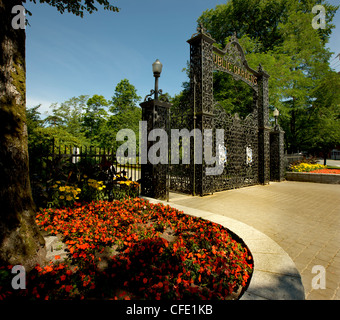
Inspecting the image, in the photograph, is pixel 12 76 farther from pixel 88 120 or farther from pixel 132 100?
pixel 132 100

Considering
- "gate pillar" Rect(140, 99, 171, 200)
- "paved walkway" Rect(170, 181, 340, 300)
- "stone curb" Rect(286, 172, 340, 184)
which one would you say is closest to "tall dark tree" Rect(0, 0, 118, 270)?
"paved walkway" Rect(170, 181, 340, 300)

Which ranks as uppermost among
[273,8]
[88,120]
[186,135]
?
[273,8]

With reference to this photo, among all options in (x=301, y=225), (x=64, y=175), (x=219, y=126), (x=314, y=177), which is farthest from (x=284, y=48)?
(x=64, y=175)

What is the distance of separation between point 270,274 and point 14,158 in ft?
10.6

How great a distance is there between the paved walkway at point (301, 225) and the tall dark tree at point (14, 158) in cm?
326

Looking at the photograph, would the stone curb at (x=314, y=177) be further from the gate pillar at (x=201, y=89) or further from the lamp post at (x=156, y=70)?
the lamp post at (x=156, y=70)

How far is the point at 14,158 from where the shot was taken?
2.29m

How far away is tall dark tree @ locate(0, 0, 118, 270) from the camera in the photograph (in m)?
2.24

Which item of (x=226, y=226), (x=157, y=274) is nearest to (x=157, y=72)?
(x=226, y=226)

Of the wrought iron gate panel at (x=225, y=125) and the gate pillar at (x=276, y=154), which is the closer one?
the wrought iron gate panel at (x=225, y=125)

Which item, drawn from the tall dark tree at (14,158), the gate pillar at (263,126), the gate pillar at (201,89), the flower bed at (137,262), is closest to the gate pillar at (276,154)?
the gate pillar at (263,126)

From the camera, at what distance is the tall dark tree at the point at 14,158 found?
2.24 m

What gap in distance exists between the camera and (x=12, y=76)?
2346 millimetres
